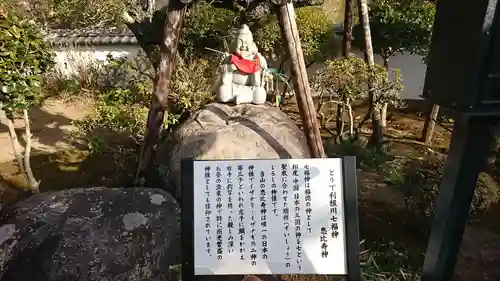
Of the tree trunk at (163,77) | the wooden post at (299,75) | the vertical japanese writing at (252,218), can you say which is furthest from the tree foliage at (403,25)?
the vertical japanese writing at (252,218)

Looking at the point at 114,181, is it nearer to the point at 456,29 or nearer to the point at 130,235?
the point at 130,235

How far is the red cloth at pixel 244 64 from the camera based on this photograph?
518 cm

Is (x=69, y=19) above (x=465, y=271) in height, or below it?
above

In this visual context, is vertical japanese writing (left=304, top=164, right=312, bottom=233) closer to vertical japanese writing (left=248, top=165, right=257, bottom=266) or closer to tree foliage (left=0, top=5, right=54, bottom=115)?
vertical japanese writing (left=248, top=165, right=257, bottom=266)

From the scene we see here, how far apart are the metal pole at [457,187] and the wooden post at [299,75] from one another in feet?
7.41

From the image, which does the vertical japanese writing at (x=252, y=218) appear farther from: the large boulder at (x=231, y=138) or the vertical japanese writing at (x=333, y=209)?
the large boulder at (x=231, y=138)

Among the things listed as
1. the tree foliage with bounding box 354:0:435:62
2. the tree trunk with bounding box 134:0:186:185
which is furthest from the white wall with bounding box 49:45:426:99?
the tree trunk with bounding box 134:0:186:185

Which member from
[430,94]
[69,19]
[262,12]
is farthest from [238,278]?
[69,19]

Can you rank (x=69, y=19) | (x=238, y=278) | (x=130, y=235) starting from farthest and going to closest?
(x=69, y=19) < (x=238, y=278) < (x=130, y=235)

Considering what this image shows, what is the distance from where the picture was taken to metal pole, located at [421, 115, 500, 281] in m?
1.95

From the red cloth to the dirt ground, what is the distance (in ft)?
6.85

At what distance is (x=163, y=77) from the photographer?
4.28 meters

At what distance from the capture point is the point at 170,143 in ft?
16.1

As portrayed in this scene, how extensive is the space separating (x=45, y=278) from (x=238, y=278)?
1455 mm
